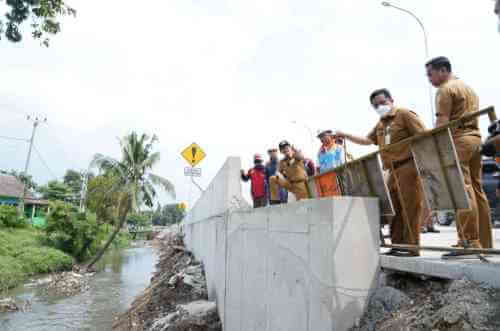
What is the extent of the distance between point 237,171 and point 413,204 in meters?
3.76

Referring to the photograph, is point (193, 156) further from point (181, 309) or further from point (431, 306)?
point (431, 306)

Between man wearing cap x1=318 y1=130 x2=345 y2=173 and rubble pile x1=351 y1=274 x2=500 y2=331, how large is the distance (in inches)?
121

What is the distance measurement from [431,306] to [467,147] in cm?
133

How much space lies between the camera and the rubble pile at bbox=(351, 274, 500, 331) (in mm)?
1894

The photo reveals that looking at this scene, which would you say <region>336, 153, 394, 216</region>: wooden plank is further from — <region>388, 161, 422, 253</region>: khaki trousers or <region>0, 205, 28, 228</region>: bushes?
<region>0, 205, 28, 228</region>: bushes

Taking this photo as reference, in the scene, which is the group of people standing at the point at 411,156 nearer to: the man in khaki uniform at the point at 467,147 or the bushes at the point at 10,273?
the man in khaki uniform at the point at 467,147

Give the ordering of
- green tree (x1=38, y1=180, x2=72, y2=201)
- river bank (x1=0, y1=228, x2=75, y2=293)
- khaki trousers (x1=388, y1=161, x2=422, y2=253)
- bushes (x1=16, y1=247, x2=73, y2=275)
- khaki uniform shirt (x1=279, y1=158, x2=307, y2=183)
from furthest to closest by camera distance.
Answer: green tree (x1=38, y1=180, x2=72, y2=201) < bushes (x1=16, y1=247, x2=73, y2=275) < river bank (x1=0, y1=228, x2=75, y2=293) < khaki uniform shirt (x1=279, y1=158, x2=307, y2=183) < khaki trousers (x1=388, y1=161, x2=422, y2=253)

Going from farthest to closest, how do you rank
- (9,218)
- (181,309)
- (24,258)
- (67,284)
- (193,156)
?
(9,218) → (24,258) → (67,284) → (193,156) → (181,309)

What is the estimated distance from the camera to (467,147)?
283 cm

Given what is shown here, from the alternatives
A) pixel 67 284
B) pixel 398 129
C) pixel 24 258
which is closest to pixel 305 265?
pixel 398 129

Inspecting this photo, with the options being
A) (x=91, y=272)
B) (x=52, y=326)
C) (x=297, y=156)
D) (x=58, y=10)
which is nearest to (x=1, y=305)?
(x=52, y=326)

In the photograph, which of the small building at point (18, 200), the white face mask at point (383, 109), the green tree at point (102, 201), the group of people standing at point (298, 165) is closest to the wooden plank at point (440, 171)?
the white face mask at point (383, 109)

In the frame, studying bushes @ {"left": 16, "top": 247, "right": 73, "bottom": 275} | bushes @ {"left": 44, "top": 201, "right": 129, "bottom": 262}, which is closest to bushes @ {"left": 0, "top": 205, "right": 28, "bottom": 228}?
bushes @ {"left": 44, "top": 201, "right": 129, "bottom": 262}

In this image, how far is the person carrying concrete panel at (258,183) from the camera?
729cm
